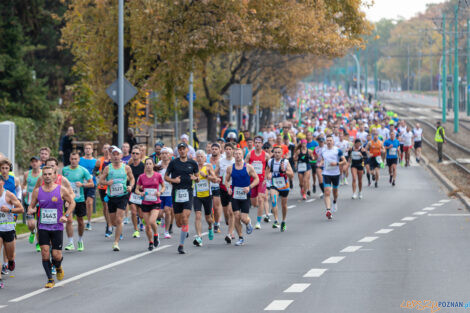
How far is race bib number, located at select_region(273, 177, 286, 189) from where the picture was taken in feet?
64.6

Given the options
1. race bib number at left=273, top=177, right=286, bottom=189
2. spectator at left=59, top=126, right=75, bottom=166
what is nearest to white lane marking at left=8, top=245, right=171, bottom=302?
race bib number at left=273, top=177, right=286, bottom=189

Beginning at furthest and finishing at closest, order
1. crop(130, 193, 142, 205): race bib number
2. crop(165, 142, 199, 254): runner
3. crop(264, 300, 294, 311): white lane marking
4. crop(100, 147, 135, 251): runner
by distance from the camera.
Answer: crop(130, 193, 142, 205): race bib number
crop(100, 147, 135, 251): runner
crop(165, 142, 199, 254): runner
crop(264, 300, 294, 311): white lane marking

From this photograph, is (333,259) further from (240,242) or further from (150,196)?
(150,196)

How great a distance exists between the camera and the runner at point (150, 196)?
16625 millimetres

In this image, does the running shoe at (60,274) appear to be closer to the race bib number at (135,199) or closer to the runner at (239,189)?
the runner at (239,189)

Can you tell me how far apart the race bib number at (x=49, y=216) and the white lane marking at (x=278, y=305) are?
345 centimetres

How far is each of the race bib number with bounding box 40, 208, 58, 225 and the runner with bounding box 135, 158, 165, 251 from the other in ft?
12.0

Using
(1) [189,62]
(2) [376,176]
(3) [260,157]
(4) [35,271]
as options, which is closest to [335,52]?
(2) [376,176]

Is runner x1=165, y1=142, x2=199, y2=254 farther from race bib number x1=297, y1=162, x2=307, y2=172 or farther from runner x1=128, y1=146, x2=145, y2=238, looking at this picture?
race bib number x1=297, y1=162, x2=307, y2=172

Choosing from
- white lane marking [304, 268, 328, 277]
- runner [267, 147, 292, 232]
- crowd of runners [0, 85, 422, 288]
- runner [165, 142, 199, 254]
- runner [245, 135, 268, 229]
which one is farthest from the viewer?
runner [245, 135, 268, 229]

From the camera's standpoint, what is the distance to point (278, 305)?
10812 millimetres

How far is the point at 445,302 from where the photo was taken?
35.3 ft

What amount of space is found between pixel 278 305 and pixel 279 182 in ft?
29.6

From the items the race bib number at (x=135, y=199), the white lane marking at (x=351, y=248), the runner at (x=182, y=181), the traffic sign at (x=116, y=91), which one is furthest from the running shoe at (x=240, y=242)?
the traffic sign at (x=116, y=91)
